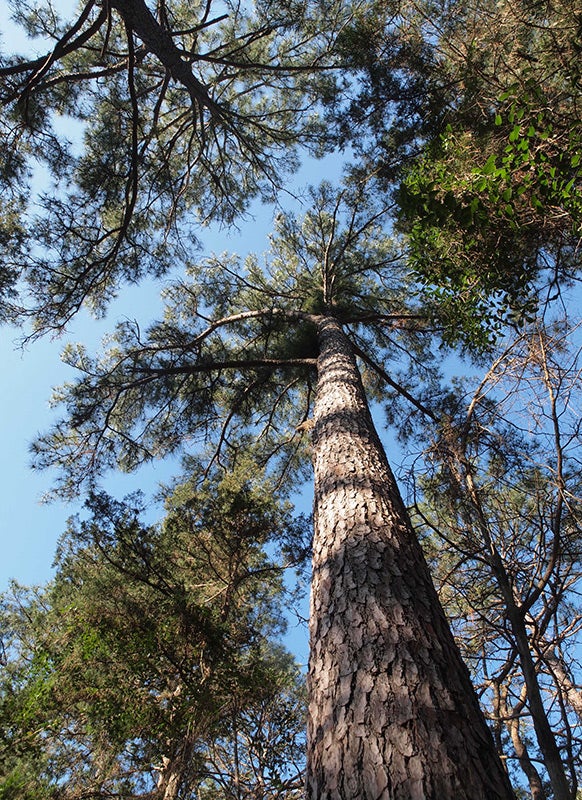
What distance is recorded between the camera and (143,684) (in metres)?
4.23

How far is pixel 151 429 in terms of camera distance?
7184 millimetres

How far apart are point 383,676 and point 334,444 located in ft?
6.35

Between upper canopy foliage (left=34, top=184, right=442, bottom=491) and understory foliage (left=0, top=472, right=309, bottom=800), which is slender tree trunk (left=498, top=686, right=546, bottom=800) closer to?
understory foliage (left=0, top=472, right=309, bottom=800)

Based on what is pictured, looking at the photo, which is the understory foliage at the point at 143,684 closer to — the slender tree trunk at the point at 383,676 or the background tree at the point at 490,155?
the slender tree trunk at the point at 383,676

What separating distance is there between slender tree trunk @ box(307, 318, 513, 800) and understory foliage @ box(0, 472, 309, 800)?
Result: 2509mm

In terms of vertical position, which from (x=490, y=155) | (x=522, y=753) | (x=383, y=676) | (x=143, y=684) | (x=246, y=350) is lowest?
(x=522, y=753)

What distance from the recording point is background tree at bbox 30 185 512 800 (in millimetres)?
1353

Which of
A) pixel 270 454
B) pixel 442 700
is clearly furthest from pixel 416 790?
pixel 270 454

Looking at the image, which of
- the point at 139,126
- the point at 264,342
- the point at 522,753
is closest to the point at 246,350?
the point at 264,342

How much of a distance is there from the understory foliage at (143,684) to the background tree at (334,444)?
1460mm

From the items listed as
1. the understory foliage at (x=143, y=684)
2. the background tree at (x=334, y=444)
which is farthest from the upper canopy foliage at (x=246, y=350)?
the understory foliage at (x=143, y=684)

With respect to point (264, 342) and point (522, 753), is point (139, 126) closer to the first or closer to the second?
point (264, 342)

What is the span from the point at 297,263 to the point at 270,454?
12.1ft

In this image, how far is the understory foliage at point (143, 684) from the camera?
12.9 ft
